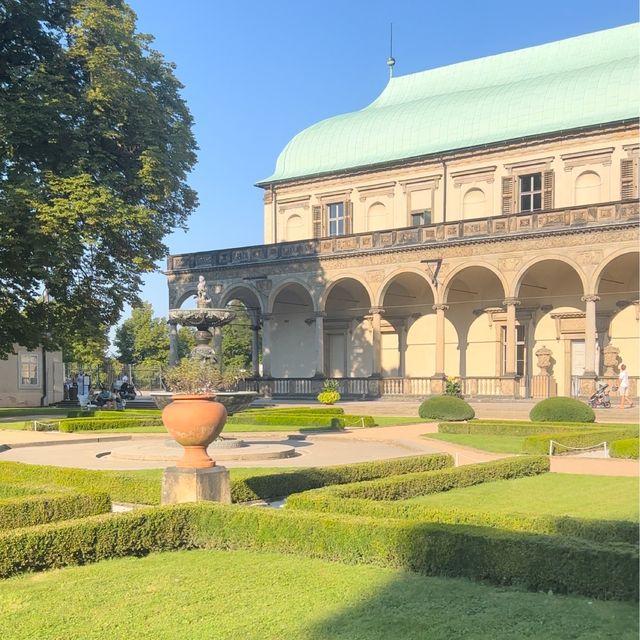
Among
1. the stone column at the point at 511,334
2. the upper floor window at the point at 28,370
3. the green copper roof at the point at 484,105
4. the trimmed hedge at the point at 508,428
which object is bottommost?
the trimmed hedge at the point at 508,428

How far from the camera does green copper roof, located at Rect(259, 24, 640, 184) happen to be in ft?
127

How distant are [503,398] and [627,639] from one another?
98.3 feet

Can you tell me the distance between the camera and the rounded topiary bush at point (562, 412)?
1014 inches

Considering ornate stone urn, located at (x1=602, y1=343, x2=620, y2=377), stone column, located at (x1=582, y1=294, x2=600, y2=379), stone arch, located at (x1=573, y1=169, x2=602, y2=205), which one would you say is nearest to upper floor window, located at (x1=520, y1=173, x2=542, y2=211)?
stone arch, located at (x1=573, y1=169, x2=602, y2=205)

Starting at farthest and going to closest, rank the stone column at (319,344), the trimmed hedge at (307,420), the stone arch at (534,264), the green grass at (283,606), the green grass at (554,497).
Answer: the stone column at (319,344)
the stone arch at (534,264)
the trimmed hedge at (307,420)
the green grass at (554,497)
the green grass at (283,606)

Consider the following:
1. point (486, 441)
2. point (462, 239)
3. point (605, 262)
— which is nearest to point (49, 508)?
point (486, 441)

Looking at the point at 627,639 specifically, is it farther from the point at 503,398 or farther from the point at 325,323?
the point at 325,323

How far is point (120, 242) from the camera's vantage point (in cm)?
2911

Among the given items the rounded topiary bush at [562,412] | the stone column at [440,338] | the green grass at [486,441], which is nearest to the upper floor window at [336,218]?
the stone column at [440,338]

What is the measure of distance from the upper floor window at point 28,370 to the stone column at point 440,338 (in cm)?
2191

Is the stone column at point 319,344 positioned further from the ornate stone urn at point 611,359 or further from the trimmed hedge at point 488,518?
the trimmed hedge at point 488,518

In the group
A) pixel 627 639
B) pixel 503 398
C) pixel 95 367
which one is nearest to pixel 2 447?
pixel 627 639

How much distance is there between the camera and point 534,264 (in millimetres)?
35438

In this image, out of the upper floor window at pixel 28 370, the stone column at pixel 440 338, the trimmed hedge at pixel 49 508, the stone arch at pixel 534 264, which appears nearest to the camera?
the trimmed hedge at pixel 49 508
